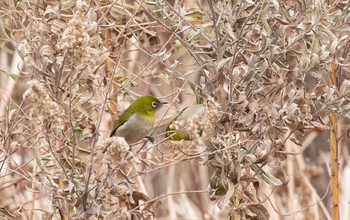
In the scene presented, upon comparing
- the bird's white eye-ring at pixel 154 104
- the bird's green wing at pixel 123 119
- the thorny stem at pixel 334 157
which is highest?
the bird's white eye-ring at pixel 154 104

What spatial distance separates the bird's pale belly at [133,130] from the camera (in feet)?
10.9

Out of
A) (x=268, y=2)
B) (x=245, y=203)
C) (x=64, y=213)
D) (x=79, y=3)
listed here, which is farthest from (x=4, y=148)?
(x=268, y=2)

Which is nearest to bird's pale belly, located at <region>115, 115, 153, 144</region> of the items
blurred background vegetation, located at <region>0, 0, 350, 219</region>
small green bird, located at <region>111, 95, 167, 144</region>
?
small green bird, located at <region>111, 95, 167, 144</region>

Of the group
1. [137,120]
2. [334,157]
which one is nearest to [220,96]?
[334,157]

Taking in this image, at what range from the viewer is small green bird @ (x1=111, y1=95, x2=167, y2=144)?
10.9 ft

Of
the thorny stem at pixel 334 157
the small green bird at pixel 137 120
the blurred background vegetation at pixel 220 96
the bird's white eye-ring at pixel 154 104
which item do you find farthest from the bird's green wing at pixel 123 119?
the thorny stem at pixel 334 157

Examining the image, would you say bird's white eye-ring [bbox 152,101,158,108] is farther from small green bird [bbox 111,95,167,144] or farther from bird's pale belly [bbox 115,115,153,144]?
bird's pale belly [bbox 115,115,153,144]

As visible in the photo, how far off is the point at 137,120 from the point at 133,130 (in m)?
0.04

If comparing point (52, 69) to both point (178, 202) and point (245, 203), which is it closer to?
point (245, 203)

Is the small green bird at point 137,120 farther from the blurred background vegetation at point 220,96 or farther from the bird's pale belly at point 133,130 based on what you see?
the blurred background vegetation at point 220,96

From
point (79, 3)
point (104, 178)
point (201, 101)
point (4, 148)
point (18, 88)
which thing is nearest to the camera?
point (79, 3)

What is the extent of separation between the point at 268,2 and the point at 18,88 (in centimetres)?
361

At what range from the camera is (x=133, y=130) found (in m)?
3.33

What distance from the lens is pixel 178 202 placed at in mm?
5887
